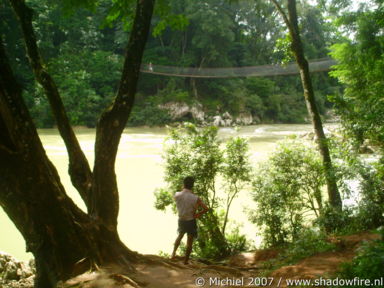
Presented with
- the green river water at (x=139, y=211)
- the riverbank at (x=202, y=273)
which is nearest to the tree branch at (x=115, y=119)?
the riverbank at (x=202, y=273)

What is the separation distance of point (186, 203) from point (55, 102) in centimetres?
149

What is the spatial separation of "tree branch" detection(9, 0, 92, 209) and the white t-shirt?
886 millimetres

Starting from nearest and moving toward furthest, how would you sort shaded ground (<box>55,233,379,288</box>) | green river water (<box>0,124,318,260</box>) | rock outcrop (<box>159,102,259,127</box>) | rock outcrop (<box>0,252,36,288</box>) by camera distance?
shaded ground (<box>55,233,379,288</box>)
rock outcrop (<box>0,252,36,288</box>)
green river water (<box>0,124,318,260</box>)
rock outcrop (<box>159,102,259,127</box>)

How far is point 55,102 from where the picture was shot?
9.19 ft

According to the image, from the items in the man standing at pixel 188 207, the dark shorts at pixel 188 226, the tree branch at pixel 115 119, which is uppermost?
the tree branch at pixel 115 119

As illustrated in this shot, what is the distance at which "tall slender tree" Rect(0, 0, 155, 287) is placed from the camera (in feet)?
6.97

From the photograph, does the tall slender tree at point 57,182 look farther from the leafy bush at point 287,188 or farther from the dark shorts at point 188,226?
the leafy bush at point 287,188

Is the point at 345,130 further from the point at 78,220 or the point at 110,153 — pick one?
the point at 78,220

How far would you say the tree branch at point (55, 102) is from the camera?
8.65ft

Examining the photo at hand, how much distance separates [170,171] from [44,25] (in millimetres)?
20157

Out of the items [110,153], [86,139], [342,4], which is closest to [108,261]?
[110,153]

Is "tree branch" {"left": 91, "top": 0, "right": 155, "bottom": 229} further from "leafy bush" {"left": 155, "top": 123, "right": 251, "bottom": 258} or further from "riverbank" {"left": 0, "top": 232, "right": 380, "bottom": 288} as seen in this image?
"leafy bush" {"left": 155, "top": 123, "right": 251, "bottom": 258}

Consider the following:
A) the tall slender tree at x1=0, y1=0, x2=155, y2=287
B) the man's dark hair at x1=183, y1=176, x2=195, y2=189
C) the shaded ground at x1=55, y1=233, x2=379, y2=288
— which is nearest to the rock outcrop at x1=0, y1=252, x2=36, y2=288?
the tall slender tree at x1=0, y1=0, x2=155, y2=287

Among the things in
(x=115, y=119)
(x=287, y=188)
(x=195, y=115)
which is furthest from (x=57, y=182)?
(x=195, y=115)
